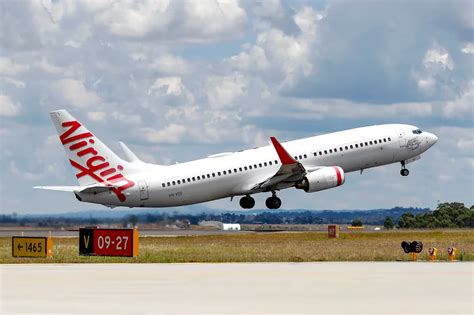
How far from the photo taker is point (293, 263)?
51594mm

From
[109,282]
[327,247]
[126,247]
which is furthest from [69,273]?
[327,247]

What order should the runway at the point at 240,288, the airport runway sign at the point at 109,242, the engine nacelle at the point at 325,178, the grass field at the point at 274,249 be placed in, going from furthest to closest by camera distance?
the engine nacelle at the point at 325,178 → the airport runway sign at the point at 109,242 → the grass field at the point at 274,249 → the runway at the point at 240,288

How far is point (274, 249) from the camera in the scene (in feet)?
223

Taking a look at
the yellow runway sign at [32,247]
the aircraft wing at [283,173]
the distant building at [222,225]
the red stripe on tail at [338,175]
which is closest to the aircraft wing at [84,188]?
the aircraft wing at [283,173]

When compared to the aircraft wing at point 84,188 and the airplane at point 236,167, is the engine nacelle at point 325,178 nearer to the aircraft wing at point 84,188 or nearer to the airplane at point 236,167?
the airplane at point 236,167

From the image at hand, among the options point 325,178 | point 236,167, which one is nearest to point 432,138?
point 325,178

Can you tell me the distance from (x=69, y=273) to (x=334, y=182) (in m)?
46.4

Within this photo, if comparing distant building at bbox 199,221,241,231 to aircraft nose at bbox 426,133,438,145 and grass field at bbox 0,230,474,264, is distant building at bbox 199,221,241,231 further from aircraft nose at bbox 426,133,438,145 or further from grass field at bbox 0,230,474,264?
grass field at bbox 0,230,474,264

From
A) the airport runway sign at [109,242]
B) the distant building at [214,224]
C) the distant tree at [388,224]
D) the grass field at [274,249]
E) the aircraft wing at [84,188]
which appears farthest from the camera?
the distant building at [214,224]

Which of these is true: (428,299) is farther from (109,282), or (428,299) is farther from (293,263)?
(293,263)

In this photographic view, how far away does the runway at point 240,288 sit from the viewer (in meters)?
30.5

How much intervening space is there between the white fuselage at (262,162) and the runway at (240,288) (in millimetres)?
35470

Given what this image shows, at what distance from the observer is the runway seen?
30469 millimetres

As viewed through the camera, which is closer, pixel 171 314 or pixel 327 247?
pixel 171 314
